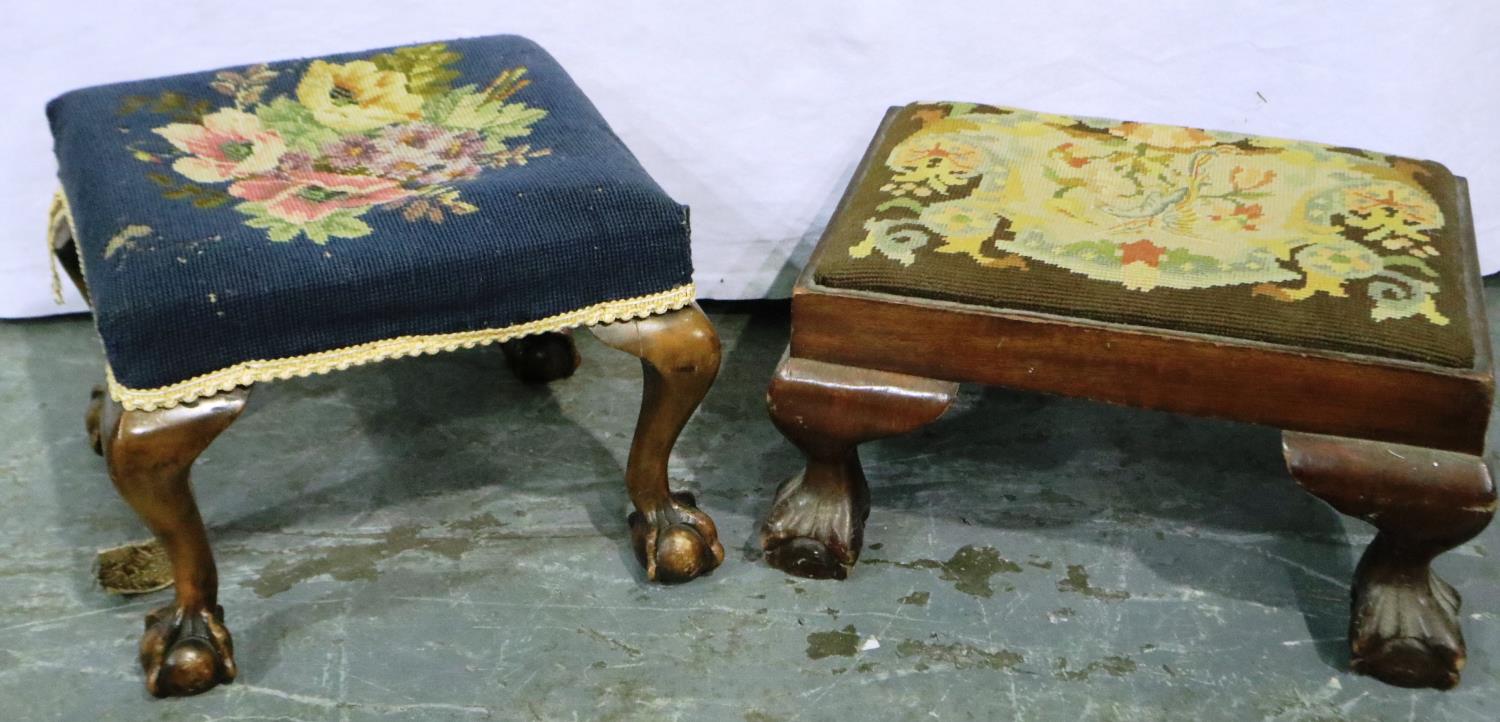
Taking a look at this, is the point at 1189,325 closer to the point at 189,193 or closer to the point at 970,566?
the point at 970,566

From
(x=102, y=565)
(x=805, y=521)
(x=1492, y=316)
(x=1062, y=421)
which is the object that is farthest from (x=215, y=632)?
(x=1492, y=316)

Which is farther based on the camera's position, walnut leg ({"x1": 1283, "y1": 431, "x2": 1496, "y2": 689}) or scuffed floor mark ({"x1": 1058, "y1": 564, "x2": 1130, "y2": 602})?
scuffed floor mark ({"x1": 1058, "y1": 564, "x2": 1130, "y2": 602})

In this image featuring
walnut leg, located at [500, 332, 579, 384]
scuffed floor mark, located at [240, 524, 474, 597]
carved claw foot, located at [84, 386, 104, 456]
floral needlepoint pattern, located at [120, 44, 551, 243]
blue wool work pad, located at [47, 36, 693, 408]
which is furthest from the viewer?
walnut leg, located at [500, 332, 579, 384]

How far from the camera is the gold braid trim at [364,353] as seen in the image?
1246 mm

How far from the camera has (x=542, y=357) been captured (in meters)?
1.87

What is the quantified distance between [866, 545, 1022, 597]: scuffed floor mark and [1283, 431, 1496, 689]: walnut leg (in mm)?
338

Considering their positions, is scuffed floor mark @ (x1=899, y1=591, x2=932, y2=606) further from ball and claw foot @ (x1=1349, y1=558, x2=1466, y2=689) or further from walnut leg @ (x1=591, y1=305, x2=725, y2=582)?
ball and claw foot @ (x1=1349, y1=558, x2=1466, y2=689)

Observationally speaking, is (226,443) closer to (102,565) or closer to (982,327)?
→ (102,565)

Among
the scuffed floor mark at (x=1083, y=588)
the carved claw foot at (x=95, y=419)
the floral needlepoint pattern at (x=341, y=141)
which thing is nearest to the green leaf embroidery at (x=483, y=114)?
the floral needlepoint pattern at (x=341, y=141)

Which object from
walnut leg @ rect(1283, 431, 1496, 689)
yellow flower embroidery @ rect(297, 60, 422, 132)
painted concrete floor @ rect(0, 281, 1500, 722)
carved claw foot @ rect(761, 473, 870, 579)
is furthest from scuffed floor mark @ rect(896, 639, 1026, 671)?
yellow flower embroidery @ rect(297, 60, 422, 132)

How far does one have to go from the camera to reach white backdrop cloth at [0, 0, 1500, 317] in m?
1.88

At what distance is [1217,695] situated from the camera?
1416 millimetres

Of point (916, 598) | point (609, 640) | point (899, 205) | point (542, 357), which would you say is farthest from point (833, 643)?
point (542, 357)

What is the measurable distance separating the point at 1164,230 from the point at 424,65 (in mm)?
784
